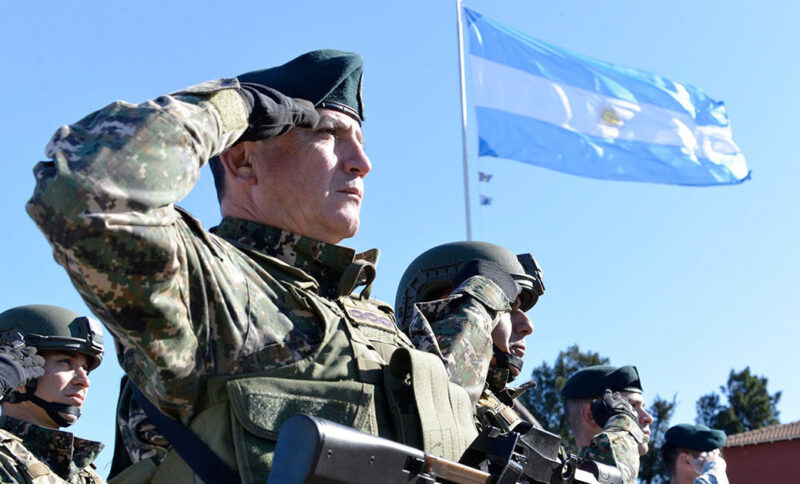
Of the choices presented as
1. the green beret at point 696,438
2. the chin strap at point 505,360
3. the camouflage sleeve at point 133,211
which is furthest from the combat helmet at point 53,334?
the green beret at point 696,438

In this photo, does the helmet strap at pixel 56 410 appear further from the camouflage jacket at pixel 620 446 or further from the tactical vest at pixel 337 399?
the tactical vest at pixel 337 399

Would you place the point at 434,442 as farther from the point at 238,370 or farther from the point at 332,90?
the point at 332,90

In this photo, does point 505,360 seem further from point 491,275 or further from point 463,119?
point 463,119

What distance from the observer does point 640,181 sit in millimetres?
16688

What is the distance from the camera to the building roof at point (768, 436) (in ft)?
112

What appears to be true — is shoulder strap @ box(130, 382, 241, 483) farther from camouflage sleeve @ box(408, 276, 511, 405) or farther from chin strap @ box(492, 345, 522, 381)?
chin strap @ box(492, 345, 522, 381)

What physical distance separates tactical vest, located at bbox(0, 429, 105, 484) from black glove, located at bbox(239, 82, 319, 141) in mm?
3100

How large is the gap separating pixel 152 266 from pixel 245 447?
548mm

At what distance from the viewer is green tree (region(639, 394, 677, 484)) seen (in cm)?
3928

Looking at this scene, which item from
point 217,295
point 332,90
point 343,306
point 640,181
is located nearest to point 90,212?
point 217,295

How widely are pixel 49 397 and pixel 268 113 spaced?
143 inches

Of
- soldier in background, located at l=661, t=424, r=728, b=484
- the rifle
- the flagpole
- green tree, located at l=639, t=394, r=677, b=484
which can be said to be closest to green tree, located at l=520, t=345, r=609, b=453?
green tree, located at l=639, t=394, r=677, b=484

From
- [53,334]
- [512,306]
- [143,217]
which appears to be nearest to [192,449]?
[143,217]

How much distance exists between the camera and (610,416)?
5.46 metres
